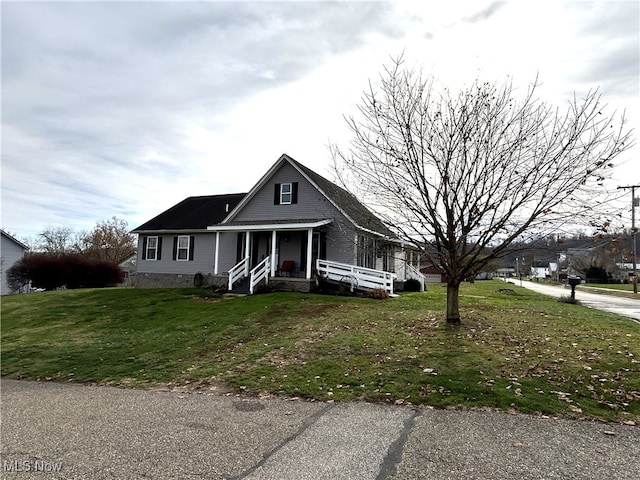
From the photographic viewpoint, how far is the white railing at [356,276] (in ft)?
57.5

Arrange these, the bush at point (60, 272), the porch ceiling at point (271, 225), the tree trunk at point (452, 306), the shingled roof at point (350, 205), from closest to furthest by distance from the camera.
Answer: the tree trunk at point (452, 306), the shingled roof at point (350, 205), the porch ceiling at point (271, 225), the bush at point (60, 272)

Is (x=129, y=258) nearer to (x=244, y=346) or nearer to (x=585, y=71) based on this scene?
(x=244, y=346)

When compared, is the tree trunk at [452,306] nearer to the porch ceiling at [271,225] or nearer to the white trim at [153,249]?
the porch ceiling at [271,225]

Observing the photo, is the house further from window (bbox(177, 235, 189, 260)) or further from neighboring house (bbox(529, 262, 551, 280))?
neighboring house (bbox(529, 262, 551, 280))

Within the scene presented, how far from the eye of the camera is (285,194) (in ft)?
68.1

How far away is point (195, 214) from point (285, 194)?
312 inches

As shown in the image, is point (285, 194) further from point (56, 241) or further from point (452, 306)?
point (56, 241)

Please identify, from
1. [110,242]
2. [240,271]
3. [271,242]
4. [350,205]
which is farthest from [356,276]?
[110,242]

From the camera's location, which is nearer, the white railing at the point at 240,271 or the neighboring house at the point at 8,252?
the white railing at the point at 240,271

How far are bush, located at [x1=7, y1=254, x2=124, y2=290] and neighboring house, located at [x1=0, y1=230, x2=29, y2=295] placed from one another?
→ 212 inches

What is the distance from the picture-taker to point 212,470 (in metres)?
3.73

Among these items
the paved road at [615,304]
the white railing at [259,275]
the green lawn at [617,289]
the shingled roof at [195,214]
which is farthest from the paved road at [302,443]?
the green lawn at [617,289]

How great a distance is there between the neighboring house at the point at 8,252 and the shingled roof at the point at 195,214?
17286mm

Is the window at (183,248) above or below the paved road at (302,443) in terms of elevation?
above
